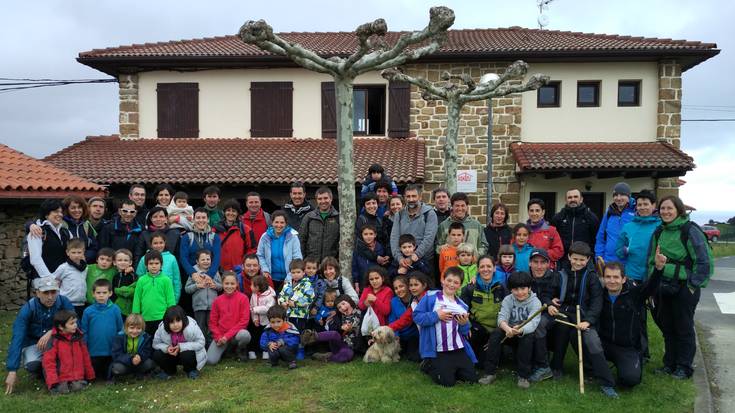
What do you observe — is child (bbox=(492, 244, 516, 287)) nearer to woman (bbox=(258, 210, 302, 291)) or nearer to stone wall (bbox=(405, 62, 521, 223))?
woman (bbox=(258, 210, 302, 291))

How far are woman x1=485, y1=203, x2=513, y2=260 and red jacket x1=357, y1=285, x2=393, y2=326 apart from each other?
4.32 feet

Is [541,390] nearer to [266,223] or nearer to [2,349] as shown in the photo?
[266,223]

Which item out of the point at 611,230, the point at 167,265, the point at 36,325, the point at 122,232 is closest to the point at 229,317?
the point at 167,265

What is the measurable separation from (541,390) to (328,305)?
2312 mm

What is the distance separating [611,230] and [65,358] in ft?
18.8

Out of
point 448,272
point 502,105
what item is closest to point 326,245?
point 448,272

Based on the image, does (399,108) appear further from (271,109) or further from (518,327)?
(518,327)

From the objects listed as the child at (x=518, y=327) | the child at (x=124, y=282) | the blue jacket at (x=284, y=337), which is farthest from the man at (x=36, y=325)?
the child at (x=518, y=327)

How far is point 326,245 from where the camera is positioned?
651 cm

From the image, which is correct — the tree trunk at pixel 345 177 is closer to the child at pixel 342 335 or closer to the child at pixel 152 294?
the child at pixel 342 335

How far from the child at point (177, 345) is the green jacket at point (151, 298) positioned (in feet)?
0.74

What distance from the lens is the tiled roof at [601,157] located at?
1134 cm

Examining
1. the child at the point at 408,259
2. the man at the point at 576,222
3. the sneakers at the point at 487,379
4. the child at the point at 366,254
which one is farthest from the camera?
the man at the point at 576,222

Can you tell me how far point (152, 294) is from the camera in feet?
17.3
